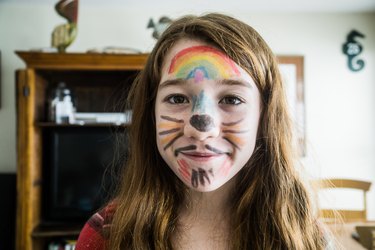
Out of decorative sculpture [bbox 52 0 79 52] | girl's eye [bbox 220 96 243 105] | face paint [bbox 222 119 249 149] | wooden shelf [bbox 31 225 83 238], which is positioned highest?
decorative sculpture [bbox 52 0 79 52]

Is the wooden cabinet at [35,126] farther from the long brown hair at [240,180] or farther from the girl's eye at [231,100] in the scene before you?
the girl's eye at [231,100]

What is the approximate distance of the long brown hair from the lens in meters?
0.60

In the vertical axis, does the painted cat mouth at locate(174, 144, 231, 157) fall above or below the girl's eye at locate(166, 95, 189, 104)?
below

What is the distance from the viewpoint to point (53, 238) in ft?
6.14

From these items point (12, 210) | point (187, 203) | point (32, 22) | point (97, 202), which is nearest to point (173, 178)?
point (187, 203)

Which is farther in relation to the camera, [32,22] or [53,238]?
[32,22]

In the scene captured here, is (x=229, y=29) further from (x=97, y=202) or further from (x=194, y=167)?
(x=97, y=202)

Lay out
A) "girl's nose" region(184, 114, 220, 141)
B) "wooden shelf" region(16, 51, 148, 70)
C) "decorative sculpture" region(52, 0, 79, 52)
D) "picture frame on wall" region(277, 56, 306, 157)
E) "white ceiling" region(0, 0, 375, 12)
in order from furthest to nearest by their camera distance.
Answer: "picture frame on wall" region(277, 56, 306, 157), "white ceiling" region(0, 0, 375, 12), "decorative sculpture" region(52, 0, 79, 52), "wooden shelf" region(16, 51, 148, 70), "girl's nose" region(184, 114, 220, 141)

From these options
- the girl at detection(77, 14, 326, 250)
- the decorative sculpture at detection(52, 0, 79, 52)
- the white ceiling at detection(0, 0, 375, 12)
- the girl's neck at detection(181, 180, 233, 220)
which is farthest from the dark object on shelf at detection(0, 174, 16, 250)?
the girl's neck at detection(181, 180, 233, 220)

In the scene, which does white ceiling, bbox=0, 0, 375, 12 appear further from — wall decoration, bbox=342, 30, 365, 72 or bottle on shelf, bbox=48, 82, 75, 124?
bottle on shelf, bbox=48, 82, 75, 124

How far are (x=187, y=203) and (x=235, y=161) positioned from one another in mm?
154

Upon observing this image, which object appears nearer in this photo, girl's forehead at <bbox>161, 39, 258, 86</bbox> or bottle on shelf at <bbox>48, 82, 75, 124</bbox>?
girl's forehead at <bbox>161, 39, 258, 86</bbox>

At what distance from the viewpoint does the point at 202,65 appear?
0.56 meters

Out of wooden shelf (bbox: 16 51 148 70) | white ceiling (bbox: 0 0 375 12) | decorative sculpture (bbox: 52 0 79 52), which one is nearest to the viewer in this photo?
wooden shelf (bbox: 16 51 148 70)
